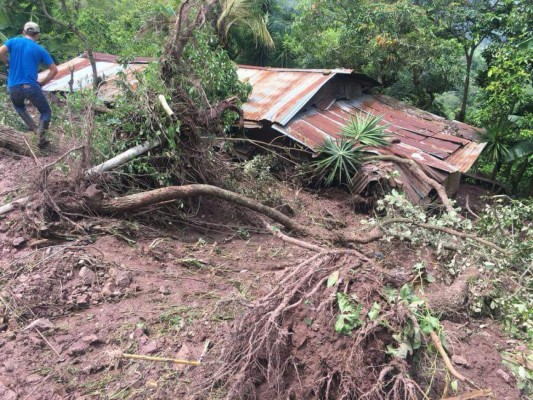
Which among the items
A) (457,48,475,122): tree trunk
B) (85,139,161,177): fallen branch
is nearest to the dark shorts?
(85,139,161,177): fallen branch

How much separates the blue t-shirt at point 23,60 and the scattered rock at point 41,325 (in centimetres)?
418

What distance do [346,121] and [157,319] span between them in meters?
7.16

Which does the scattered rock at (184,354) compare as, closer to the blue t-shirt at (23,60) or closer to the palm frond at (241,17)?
the blue t-shirt at (23,60)

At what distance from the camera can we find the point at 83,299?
11.2 feet

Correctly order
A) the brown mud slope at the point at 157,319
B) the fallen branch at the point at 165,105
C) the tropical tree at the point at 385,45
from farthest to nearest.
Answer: the tropical tree at the point at 385,45, the fallen branch at the point at 165,105, the brown mud slope at the point at 157,319

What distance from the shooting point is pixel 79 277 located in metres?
3.60

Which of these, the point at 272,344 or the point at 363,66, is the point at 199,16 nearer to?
the point at 272,344

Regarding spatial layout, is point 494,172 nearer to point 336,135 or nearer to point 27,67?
point 336,135

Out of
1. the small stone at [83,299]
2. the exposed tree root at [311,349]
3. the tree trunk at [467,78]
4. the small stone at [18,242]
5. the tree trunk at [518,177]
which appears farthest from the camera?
the tree trunk at [467,78]

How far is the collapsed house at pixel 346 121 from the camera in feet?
26.0

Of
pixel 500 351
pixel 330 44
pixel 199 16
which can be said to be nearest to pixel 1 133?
pixel 199 16

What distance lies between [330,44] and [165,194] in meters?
10.1

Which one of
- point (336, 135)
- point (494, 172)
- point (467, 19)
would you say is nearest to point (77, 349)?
point (336, 135)

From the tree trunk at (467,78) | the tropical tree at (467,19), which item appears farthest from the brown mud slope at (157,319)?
the tree trunk at (467,78)
